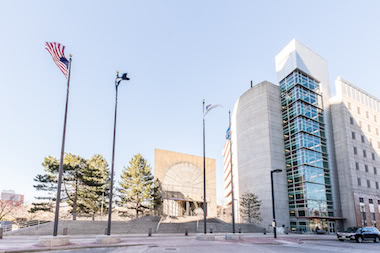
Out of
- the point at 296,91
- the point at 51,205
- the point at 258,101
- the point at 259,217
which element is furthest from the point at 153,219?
the point at 296,91

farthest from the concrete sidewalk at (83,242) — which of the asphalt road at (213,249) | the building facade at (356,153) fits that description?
the building facade at (356,153)

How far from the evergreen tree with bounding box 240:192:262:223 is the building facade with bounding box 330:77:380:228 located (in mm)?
16815

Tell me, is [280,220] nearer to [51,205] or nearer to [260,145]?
[260,145]

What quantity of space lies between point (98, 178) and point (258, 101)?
35030mm

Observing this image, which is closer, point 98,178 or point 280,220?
point 98,178

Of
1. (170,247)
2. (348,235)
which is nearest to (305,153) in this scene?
(348,235)

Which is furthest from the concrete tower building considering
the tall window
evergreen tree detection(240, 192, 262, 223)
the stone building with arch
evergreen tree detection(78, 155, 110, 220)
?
evergreen tree detection(78, 155, 110, 220)

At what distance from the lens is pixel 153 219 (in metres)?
45.4

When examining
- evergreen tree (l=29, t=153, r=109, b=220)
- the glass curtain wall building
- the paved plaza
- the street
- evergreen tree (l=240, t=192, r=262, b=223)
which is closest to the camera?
the paved plaza

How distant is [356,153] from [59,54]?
57.3 meters

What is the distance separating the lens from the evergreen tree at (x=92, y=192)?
4284 centimetres

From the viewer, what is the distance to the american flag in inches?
666

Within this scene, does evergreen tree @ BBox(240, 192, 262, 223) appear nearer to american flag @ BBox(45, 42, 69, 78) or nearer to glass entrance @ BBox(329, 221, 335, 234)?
glass entrance @ BBox(329, 221, 335, 234)

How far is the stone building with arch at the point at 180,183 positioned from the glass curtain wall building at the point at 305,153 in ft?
72.6
